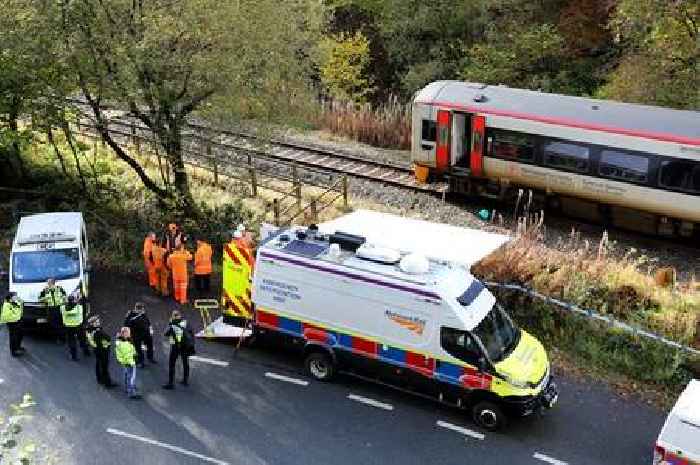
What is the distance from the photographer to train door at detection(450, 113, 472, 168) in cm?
2131

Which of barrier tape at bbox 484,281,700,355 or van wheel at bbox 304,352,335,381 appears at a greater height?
barrier tape at bbox 484,281,700,355

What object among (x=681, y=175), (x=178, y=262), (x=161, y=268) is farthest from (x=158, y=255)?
(x=681, y=175)

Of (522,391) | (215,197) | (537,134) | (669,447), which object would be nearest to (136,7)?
(215,197)

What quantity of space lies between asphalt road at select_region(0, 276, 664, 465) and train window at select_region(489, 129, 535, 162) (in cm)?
777

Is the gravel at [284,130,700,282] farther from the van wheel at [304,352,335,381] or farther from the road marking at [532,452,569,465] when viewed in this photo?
the van wheel at [304,352,335,381]

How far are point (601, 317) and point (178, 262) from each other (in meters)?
8.16

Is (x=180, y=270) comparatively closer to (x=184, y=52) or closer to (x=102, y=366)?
(x=102, y=366)

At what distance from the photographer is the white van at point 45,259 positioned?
16.1 m

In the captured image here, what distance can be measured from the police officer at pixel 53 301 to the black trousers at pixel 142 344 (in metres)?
1.77

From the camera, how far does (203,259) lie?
55.6ft

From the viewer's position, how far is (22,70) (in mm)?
18500

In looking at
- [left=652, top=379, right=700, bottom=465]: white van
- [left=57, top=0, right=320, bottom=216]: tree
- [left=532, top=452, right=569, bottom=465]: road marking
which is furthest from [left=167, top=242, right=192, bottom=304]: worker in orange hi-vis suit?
[left=652, top=379, right=700, bottom=465]: white van

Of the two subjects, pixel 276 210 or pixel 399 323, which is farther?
pixel 276 210

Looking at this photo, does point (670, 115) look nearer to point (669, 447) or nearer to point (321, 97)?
point (669, 447)
